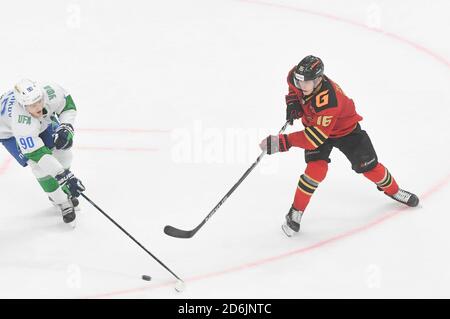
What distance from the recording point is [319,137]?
13.0ft

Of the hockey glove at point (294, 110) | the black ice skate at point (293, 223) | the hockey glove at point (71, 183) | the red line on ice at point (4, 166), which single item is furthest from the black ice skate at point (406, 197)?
the red line on ice at point (4, 166)

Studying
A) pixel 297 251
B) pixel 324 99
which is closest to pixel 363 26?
pixel 324 99

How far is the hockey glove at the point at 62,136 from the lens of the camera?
4133mm

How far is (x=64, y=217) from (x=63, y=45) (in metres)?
2.98

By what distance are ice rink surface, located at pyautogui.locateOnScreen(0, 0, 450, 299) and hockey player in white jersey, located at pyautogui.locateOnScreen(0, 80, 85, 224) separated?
0.33 m

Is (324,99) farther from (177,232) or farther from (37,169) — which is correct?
(37,169)

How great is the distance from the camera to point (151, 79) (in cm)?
628

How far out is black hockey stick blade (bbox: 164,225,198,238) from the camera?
4062 mm

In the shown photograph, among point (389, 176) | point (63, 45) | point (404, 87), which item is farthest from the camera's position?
point (63, 45)

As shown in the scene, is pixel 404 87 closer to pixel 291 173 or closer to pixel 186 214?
pixel 291 173

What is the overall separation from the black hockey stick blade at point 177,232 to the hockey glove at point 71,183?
0.54 m

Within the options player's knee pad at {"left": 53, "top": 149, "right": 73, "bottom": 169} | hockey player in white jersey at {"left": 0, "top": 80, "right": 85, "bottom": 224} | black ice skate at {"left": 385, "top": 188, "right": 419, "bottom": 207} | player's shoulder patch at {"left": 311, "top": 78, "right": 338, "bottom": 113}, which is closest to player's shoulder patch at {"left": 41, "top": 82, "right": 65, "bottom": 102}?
hockey player in white jersey at {"left": 0, "top": 80, "right": 85, "bottom": 224}

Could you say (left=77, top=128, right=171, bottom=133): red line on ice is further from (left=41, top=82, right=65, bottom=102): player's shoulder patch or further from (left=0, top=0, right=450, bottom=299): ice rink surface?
(left=41, top=82, right=65, bottom=102): player's shoulder patch
